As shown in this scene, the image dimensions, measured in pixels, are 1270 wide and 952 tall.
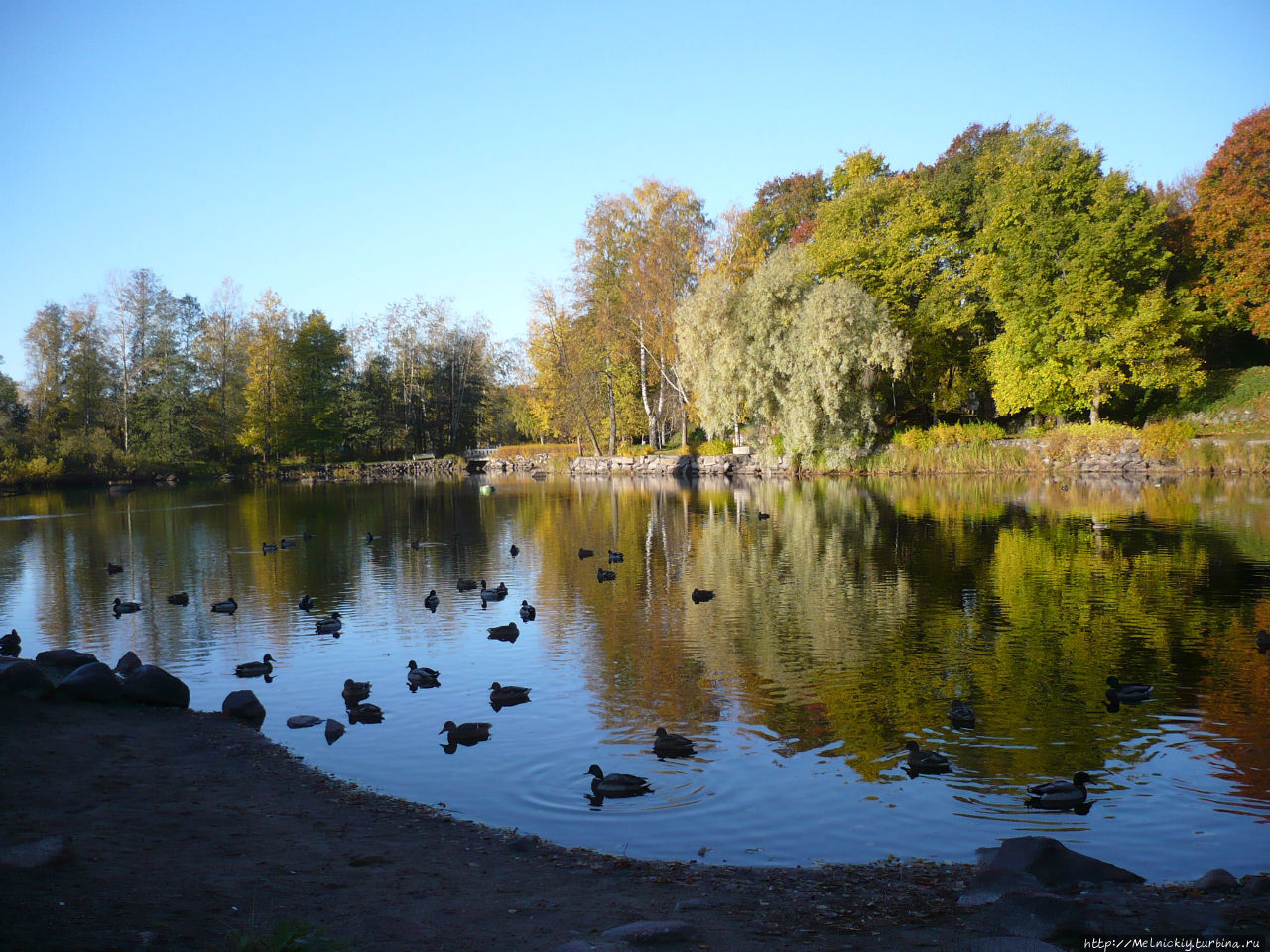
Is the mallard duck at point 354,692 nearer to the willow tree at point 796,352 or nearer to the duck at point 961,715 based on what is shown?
the duck at point 961,715

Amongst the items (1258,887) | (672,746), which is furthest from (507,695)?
(1258,887)

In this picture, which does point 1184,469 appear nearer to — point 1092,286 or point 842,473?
point 1092,286

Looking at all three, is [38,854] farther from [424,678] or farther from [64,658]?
[64,658]

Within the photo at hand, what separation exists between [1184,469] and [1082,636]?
1394 inches

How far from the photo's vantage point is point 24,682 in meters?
10.4

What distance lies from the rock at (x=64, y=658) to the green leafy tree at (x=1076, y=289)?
1832 inches

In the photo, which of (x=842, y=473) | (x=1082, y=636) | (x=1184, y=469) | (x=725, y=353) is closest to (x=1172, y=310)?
(x=1184, y=469)

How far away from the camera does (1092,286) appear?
150ft

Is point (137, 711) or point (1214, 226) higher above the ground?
point (1214, 226)

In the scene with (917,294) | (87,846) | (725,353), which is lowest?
(87,846)

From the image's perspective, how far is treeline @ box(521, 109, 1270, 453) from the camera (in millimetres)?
45531

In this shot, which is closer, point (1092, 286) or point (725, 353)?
point (1092, 286)

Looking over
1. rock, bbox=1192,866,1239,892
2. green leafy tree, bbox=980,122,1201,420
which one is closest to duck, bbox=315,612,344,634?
rock, bbox=1192,866,1239,892

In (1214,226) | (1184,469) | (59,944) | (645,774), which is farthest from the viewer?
(1214,226)
